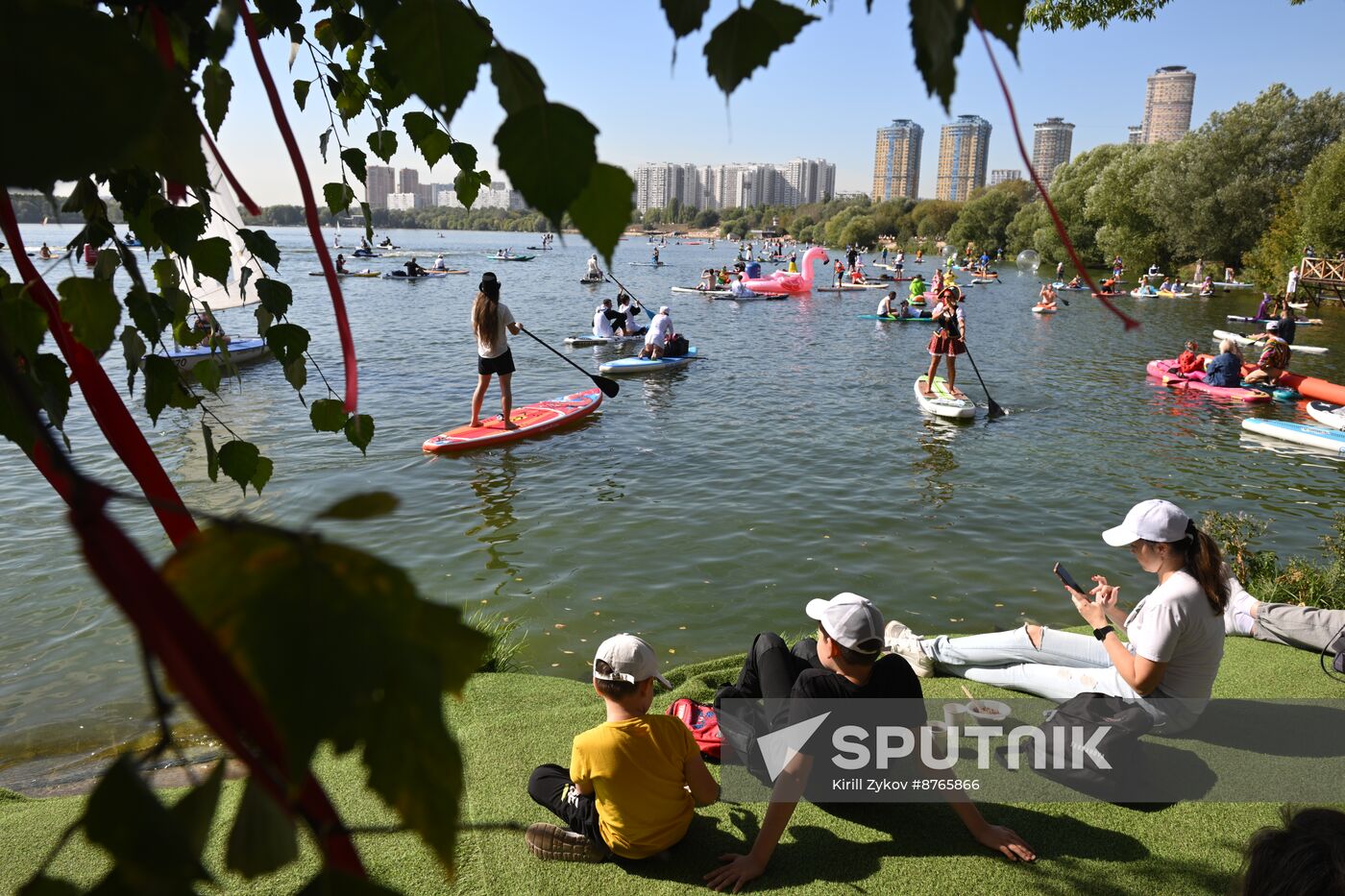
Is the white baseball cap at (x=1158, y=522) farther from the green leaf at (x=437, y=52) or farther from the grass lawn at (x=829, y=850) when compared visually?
the green leaf at (x=437, y=52)

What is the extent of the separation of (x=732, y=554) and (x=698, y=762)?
181 inches

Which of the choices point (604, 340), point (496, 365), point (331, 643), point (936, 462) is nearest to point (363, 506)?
point (331, 643)

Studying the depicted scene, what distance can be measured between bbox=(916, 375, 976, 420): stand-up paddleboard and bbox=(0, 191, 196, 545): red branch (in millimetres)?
13961

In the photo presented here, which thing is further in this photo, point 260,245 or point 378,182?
point 378,182

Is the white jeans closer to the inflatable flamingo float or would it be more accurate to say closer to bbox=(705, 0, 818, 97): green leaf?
bbox=(705, 0, 818, 97): green leaf

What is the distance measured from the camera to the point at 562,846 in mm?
3475

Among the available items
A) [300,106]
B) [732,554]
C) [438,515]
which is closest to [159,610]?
[300,106]

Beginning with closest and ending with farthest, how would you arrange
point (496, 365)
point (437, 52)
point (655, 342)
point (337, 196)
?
1. point (437, 52)
2. point (337, 196)
3. point (496, 365)
4. point (655, 342)

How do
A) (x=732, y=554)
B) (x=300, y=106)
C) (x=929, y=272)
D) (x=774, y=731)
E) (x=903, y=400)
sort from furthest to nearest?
(x=929, y=272)
(x=903, y=400)
(x=732, y=554)
(x=774, y=731)
(x=300, y=106)

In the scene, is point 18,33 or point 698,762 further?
point 698,762

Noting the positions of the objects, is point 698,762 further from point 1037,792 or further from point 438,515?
point 438,515

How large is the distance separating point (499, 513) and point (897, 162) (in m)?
169

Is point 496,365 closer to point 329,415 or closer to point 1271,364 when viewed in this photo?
point 329,415

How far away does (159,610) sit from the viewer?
338mm
